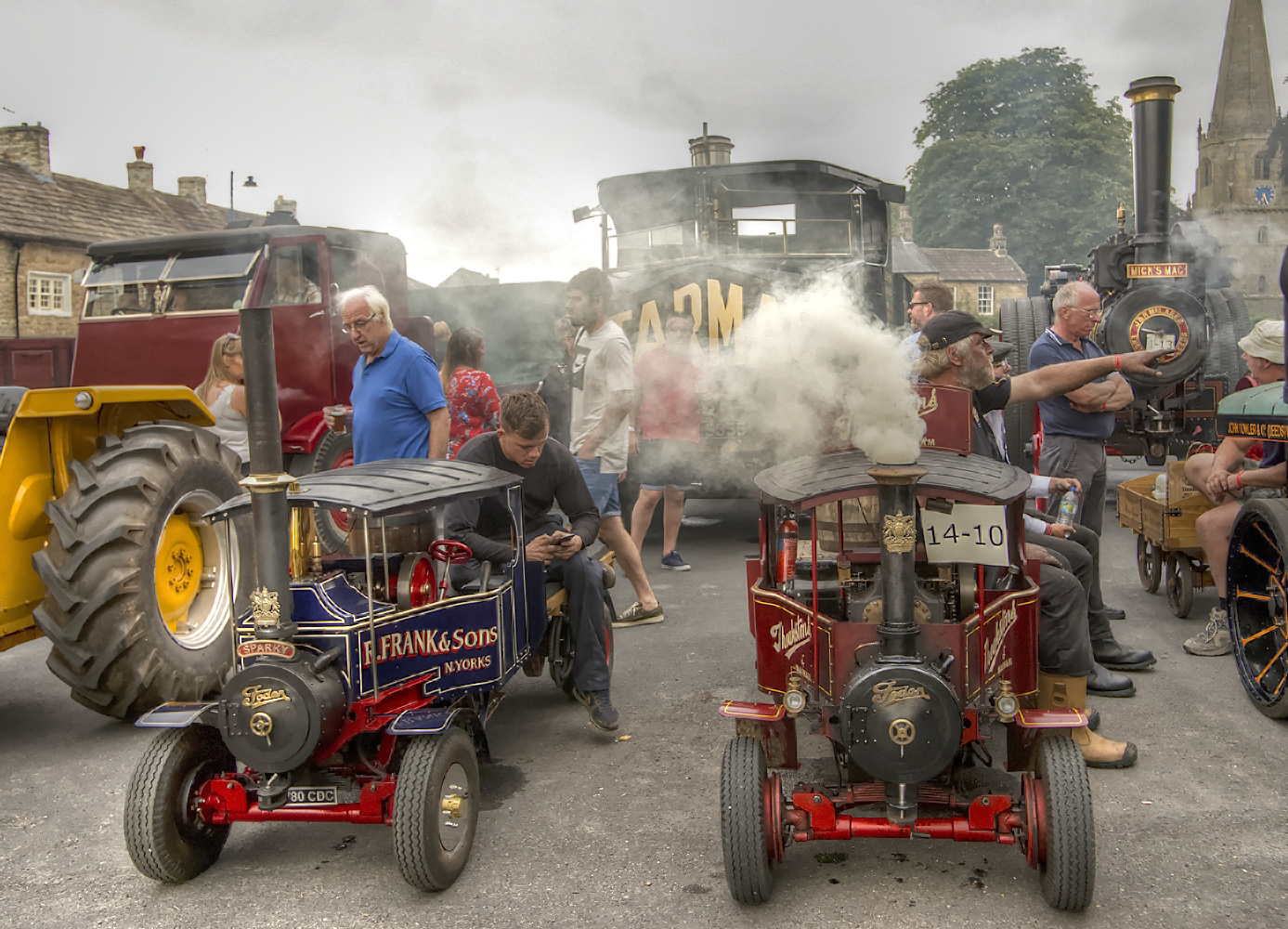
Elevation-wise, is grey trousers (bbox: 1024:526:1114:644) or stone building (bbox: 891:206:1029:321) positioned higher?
stone building (bbox: 891:206:1029:321)

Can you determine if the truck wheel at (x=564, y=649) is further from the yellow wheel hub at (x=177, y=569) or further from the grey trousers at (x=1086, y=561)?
the grey trousers at (x=1086, y=561)

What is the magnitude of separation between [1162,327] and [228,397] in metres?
7.46

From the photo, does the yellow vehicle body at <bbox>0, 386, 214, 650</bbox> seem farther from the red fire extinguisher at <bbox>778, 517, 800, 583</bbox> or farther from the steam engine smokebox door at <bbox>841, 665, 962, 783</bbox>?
the steam engine smokebox door at <bbox>841, 665, 962, 783</bbox>

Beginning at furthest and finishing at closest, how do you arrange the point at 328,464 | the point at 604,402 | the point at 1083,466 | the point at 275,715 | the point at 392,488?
the point at 328,464
the point at 604,402
the point at 1083,466
the point at 392,488
the point at 275,715

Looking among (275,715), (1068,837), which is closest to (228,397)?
(275,715)

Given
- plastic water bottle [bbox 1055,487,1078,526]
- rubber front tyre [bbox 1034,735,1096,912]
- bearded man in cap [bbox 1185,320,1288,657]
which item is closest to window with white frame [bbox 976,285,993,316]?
bearded man in cap [bbox 1185,320,1288,657]

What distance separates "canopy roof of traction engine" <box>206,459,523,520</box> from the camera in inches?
125

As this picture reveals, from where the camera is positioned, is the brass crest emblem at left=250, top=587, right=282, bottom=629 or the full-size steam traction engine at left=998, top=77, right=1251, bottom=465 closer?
the brass crest emblem at left=250, top=587, right=282, bottom=629

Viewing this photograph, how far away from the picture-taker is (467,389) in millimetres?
6273

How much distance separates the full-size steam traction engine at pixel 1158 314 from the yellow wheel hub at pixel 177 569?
642cm

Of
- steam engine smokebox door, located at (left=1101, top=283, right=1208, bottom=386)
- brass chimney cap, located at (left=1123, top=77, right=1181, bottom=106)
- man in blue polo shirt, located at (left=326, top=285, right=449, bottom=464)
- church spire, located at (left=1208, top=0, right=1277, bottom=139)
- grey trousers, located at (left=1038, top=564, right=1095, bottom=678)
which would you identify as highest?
church spire, located at (left=1208, top=0, right=1277, bottom=139)

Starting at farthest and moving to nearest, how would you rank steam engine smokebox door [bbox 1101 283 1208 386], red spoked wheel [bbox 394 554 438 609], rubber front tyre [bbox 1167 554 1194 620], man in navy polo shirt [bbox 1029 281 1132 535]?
steam engine smokebox door [bbox 1101 283 1208 386] < rubber front tyre [bbox 1167 554 1194 620] < man in navy polo shirt [bbox 1029 281 1132 535] < red spoked wheel [bbox 394 554 438 609]

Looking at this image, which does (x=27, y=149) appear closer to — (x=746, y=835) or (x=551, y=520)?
(x=551, y=520)

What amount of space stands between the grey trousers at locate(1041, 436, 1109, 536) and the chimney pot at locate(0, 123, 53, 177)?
70.9 feet
